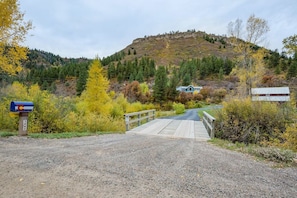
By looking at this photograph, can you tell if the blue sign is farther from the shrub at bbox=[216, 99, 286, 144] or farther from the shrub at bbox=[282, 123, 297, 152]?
the shrub at bbox=[282, 123, 297, 152]

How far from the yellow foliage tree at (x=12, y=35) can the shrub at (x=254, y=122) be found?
11344 millimetres

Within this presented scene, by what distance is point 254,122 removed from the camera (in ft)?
27.7

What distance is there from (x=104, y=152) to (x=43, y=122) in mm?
4498

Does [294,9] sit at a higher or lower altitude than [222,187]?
higher

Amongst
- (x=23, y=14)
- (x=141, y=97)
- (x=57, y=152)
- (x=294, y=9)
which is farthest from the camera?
(x=141, y=97)

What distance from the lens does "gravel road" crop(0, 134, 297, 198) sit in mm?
2664

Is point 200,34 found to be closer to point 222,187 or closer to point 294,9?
point 294,9

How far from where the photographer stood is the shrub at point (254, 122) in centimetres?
833

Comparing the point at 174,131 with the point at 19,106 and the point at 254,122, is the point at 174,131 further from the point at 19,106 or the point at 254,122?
→ the point at 19,106

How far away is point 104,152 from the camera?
15.4ft

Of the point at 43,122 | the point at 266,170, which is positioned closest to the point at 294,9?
the point at 266,170

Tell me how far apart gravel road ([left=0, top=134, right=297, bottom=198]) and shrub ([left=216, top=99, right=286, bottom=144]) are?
3952mm

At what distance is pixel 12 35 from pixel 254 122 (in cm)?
1318

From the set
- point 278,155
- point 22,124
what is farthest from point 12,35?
point 278,155
